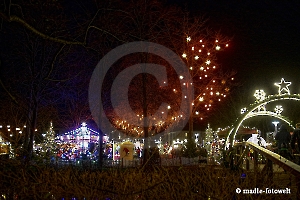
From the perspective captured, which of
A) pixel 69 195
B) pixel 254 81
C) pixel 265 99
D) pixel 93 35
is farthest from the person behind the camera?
pixel 254 81

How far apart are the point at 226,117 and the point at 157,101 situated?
14.9 m

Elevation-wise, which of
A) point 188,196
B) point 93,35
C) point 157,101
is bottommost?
point 188,196

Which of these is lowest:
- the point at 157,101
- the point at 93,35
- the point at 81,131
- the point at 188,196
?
the point at 188,196

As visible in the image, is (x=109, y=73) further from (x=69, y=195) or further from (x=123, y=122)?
(x=69, y=195)

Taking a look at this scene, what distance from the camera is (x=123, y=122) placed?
33875mm

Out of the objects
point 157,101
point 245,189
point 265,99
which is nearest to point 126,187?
point 245,189

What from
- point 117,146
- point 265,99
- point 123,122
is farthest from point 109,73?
point 265,99

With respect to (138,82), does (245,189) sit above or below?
below

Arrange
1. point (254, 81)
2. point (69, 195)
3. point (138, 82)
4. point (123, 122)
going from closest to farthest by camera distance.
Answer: point (69, 195)
point (138, 82)
point (123, 122)
point (254, 81)

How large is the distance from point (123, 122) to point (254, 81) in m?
17.2

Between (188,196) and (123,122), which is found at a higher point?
(123,122)

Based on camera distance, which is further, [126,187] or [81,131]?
[81,131]

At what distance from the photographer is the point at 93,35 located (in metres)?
22.4

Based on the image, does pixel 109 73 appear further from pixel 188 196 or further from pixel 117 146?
pixel 188 196
